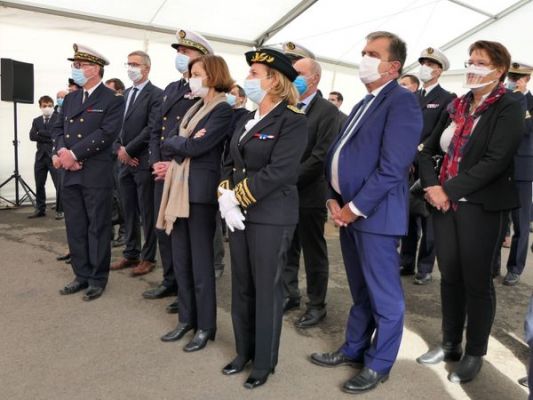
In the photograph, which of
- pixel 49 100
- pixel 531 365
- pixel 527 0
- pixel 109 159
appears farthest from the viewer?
pixel 527 0

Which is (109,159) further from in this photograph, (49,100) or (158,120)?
(49,100)

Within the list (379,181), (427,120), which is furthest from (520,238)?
(379,181)

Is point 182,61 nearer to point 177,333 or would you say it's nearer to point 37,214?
point 177,333

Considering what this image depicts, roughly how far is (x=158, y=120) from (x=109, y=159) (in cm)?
63

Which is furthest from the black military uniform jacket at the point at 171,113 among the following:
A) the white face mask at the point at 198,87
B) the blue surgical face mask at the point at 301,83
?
the blue surgical face mask at the point at 301,83

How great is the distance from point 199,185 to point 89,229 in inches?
52.0

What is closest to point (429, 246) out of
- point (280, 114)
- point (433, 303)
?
point (433, 303)

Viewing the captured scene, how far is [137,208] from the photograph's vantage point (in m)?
4.46

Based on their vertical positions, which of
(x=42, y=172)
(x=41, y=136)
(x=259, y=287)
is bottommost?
(x=259, y=287)

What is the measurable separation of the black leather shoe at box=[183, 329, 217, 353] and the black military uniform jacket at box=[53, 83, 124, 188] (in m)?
1.38

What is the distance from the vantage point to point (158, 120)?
10.4ft

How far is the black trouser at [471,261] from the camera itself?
2.37m

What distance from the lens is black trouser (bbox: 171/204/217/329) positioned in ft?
8.98

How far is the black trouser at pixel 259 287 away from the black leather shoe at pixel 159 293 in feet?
4.07
